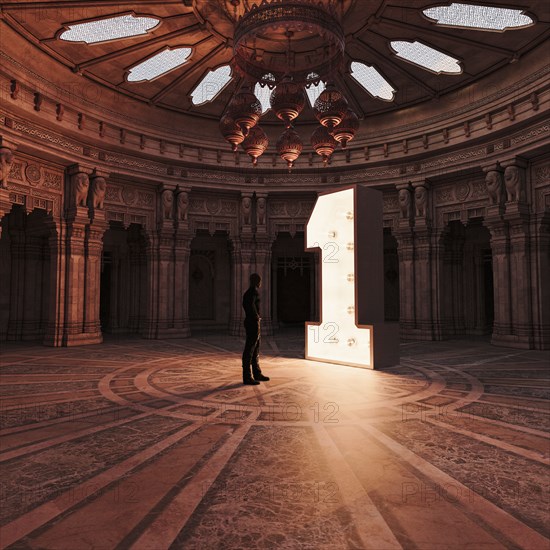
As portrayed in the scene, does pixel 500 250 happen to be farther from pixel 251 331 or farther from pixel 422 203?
pixel 251 331

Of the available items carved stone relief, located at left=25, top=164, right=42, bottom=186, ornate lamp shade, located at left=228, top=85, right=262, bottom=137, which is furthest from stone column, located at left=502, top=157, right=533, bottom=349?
carved stone relief, located at left=25, top=164, right=42, bottom=186

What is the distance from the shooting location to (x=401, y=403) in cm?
540

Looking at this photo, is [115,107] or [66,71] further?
[115,107]

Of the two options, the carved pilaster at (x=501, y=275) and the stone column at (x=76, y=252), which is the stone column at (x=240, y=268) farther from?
the carved pilaster at (x=501, y=275)

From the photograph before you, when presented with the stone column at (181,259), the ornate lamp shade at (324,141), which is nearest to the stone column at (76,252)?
the stone column at (181,259)

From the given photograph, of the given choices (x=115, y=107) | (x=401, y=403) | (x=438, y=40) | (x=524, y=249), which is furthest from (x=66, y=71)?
(x=524, y=249)

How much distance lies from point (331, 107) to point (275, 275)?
12.2m

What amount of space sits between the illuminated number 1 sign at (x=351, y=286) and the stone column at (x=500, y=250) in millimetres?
5371

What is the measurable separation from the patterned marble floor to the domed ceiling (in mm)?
6469

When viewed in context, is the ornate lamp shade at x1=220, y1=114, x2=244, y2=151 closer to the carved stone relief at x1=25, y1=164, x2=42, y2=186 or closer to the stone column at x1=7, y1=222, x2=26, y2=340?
the carved stone relief at x1=25, y1=164, x2=42, y2=186

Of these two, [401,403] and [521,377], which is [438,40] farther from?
[401,403]

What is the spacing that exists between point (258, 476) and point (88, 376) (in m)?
5.20

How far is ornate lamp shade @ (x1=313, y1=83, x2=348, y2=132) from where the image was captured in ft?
23.8

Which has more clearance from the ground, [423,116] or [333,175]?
[423,116]
